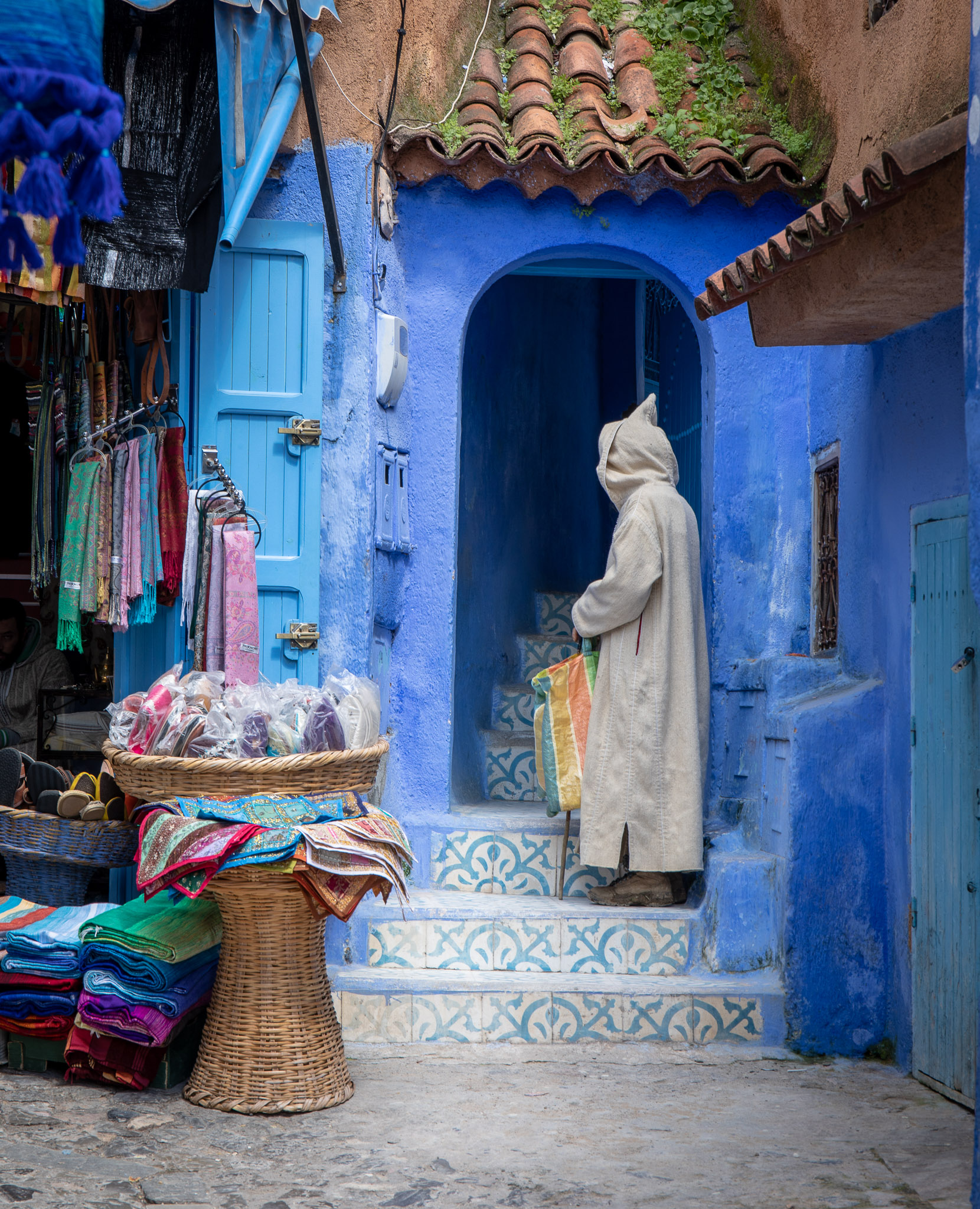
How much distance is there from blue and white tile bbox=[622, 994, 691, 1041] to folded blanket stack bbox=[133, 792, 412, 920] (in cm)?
129

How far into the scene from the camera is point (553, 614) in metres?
8.98

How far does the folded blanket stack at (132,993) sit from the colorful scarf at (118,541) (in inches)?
53.7

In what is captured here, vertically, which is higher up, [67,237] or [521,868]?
[67,237]

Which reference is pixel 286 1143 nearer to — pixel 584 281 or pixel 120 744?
pixel 120 744

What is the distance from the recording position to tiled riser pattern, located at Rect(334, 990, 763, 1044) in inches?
210

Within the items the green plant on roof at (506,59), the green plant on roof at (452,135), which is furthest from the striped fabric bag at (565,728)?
the green plant on roof at (506,59)

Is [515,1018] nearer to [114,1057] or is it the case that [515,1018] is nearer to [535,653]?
[114,1057]

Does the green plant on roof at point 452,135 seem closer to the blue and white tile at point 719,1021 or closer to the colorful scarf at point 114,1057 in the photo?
the blue and white tile at point 719,1021

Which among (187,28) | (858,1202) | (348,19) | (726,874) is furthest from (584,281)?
(858,1202)

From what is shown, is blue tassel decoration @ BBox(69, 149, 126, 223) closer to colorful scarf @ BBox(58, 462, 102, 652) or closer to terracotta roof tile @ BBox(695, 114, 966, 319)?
terracotta roof tile @ BBox(695, 114, 966, 319)

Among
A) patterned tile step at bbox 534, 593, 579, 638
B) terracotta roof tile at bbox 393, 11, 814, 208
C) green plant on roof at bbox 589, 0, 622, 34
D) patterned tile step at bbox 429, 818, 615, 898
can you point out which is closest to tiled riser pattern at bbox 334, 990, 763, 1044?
patterned tile step at bbox 429, 818, 615, 898

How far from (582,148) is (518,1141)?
4.19 m

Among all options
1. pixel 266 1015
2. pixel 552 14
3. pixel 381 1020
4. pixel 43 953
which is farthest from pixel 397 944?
pixel 552 14

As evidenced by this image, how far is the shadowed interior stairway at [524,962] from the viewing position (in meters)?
5.35
